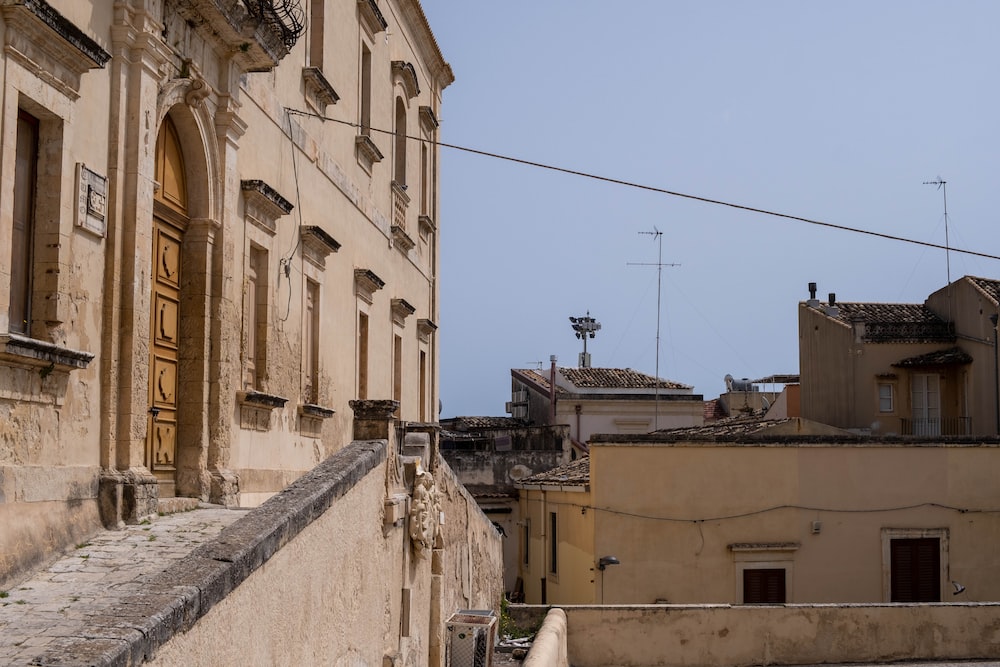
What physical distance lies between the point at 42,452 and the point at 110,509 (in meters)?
0.91

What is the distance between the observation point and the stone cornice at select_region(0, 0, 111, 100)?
7801 mm

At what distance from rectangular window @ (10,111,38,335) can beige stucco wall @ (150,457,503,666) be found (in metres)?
2.45

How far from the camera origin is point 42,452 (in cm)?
820

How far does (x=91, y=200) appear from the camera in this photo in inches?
350

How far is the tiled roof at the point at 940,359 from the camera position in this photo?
120 feet

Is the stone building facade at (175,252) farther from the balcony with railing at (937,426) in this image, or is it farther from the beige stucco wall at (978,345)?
the balcony with railing at (937,426)

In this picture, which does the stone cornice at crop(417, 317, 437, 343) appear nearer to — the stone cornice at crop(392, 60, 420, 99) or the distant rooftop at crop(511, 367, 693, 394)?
the stone cornice at crop(392, 60, 420, 99)

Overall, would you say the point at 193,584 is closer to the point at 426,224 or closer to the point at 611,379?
the point at 426,224

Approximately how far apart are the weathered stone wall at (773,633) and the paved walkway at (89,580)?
11219 mm

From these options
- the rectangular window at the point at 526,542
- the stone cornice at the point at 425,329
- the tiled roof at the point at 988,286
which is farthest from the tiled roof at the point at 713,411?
the stone cornice at the point at 425,329

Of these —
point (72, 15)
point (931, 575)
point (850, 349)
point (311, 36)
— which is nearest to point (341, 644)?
point (72, 15)

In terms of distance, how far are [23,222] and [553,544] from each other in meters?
21.6

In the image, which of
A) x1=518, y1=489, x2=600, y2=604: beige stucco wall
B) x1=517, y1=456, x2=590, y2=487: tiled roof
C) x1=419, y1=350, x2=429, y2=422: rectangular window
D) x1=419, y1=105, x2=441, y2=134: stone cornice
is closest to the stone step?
x1=419, y1=350, x2=429, y2=422: rectangular window

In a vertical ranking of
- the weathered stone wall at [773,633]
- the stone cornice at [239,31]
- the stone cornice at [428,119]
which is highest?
the stone cornice at [428,119]
